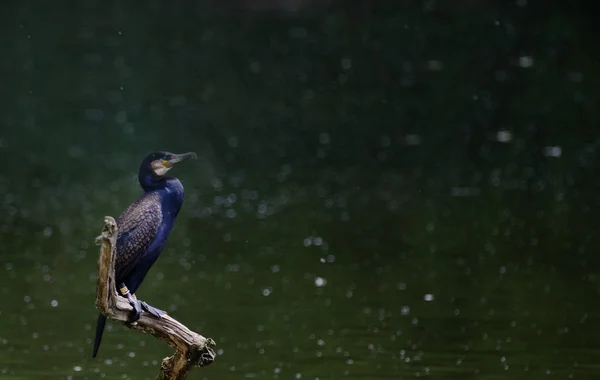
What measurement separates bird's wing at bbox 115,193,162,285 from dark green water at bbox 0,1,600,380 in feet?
13.6

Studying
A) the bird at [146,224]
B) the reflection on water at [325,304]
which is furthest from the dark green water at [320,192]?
the bird at [146,224]

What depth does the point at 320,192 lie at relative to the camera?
18.0 meters

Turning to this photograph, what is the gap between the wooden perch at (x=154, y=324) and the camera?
5934 millimetres

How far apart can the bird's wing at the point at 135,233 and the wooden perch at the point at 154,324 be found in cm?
36

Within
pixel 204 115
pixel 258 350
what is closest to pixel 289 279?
pixel 258 350

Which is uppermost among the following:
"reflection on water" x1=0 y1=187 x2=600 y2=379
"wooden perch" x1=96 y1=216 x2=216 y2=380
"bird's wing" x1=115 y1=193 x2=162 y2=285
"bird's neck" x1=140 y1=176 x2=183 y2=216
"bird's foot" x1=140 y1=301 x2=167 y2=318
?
"reflection on water" x1=0 y1=187 x2=600 y2=379

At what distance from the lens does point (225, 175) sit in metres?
19.2

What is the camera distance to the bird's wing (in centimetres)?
669

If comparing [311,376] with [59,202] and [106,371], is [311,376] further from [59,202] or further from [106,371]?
[59,202]

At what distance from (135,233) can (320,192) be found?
11.3 m

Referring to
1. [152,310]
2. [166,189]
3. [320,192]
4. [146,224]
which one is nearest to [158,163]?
[166,189]

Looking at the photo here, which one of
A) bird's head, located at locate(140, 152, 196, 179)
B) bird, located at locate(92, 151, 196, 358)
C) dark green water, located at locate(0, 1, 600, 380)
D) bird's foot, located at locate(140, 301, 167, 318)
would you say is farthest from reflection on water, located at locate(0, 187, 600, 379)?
bird's foot, located at locate(140, 301, 167, 318)

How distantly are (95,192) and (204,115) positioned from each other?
21.8 ft

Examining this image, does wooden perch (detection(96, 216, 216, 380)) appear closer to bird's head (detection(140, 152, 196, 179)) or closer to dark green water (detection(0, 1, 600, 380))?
bird's head (detection(140, 152, 196, 179))
